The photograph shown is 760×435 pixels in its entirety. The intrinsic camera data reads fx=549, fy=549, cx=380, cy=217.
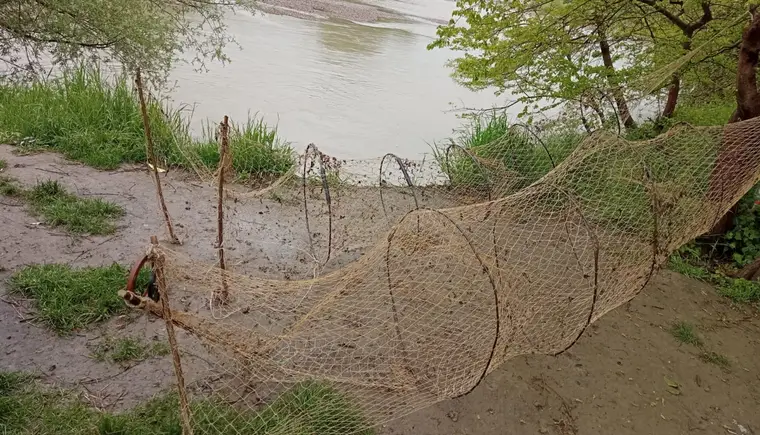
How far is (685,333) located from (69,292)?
156 inches

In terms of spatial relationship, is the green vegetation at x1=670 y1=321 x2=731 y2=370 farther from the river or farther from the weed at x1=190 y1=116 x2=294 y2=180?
the river

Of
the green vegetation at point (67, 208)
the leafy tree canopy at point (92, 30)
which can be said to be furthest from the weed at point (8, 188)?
the leafy tree canopy at point (92, 30)

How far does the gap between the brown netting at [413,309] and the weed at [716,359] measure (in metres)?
0.88

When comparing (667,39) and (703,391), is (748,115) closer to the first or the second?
(667,39)

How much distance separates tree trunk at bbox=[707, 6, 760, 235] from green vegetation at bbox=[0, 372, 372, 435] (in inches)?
117

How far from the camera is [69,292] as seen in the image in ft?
10.5

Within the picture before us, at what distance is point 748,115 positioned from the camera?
14.3ft

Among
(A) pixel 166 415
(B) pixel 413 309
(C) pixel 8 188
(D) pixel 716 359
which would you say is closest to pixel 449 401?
(B) pixel 413 309

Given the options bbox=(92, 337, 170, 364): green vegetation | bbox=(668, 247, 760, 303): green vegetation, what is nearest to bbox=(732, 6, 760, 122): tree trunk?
bbox=(668, 247, 760, 303): green vegetation

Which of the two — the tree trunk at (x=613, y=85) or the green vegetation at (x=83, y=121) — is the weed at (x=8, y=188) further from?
the tree trunk at (x=613, y=85)

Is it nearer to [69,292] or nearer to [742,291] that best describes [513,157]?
[742,291]

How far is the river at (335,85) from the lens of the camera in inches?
308

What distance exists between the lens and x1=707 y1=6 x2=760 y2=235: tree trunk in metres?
3.84

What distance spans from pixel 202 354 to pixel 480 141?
4.49 meters
